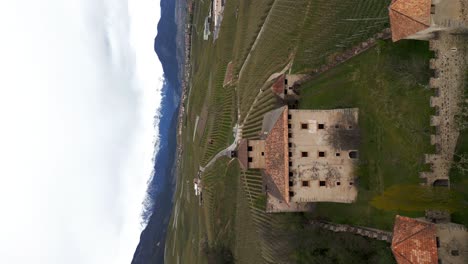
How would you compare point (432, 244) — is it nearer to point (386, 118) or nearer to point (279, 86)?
point (386, 118)

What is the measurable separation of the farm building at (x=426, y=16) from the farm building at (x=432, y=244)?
14.7 metres

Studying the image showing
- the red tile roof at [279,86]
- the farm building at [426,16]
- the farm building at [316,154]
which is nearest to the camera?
the farm building at [426,16]

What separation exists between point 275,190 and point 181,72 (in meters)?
95.0

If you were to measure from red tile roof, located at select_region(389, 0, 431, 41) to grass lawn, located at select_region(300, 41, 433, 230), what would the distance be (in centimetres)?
296

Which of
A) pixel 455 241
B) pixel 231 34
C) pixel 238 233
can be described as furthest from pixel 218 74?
pixel 455 241

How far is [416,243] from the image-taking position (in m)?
29.7

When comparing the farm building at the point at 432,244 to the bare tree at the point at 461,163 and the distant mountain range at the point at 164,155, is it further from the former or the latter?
the distant mountain range at the point at 164,155

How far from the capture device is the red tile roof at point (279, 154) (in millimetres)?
37000

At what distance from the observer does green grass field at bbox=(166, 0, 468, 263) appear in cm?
3562

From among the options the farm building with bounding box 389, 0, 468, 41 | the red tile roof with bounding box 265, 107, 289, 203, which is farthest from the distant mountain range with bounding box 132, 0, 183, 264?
the farm building with bounding box 389, 0, 468, 41

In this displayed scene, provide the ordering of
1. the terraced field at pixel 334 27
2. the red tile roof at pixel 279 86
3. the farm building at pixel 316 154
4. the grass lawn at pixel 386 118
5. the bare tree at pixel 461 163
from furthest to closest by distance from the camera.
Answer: the red tile roof at pixel 279 86, the terraced field at pixel 334 27, the farm building at pixel 316 154, the grass lawn at pixel 386 118, the bare tree at pixel 461 163

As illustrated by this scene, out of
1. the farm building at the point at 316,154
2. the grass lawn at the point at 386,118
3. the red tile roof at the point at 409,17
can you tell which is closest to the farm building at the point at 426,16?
the red tile roof at the point at 409,17

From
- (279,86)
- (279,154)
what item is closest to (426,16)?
(279,154)

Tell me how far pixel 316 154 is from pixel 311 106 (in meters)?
9.10
